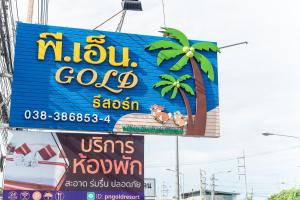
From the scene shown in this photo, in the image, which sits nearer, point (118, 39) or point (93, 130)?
point (93, 130)

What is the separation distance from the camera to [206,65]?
1603 cm

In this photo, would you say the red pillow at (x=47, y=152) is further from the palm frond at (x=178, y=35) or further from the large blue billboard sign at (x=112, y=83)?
the palm frond at (x=178, y=35)

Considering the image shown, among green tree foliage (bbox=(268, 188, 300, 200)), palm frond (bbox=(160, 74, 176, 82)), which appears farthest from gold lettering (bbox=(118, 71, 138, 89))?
green tree foliage (bbox=(268, 188, 300, 200))

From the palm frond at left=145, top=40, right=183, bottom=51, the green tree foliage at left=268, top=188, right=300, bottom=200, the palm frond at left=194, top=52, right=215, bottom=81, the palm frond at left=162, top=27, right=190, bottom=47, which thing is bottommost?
the green tree foliage at left=268, top=188, right=300, bottom=200

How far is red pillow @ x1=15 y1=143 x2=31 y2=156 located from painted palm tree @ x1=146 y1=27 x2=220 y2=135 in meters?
5.09

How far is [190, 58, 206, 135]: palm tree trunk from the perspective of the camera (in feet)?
50.3

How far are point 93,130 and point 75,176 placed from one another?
153 centimetres

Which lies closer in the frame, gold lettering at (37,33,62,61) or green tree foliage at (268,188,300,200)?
gold lettering at (37,33,62,61)

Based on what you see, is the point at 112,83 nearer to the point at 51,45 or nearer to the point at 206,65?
the point at 51,45

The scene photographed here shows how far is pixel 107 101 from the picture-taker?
14969 millimetres

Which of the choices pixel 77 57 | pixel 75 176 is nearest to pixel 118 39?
pixel 77 57

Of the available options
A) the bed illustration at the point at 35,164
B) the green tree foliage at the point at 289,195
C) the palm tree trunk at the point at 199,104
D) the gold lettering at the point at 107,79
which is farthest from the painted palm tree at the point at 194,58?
the green tree foliage at the point at 289,195

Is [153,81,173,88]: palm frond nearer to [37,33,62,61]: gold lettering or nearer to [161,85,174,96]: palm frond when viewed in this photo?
[161,85,174,96]: palm frond

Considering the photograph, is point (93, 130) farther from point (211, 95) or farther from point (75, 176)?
point (211, 95)
